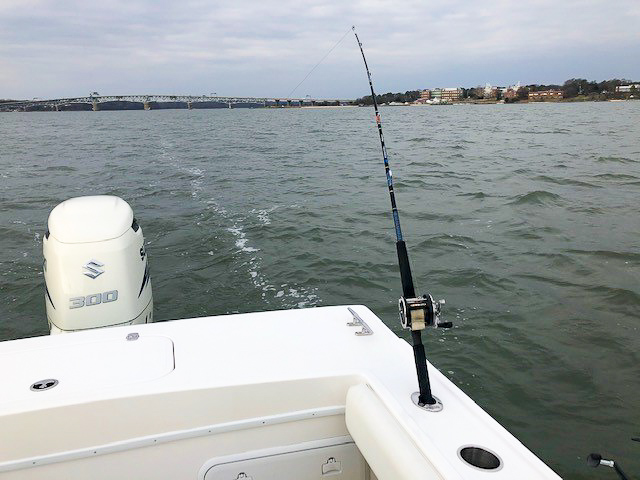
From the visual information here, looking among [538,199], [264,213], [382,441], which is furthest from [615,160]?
[382,441]

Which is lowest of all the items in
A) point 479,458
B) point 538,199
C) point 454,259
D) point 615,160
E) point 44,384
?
point 454,259

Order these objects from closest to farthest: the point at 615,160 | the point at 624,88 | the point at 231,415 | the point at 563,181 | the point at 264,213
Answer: the point at 231,415
the point at 264,213
the point at 563,181
the point at 615,160
the point at 624,88

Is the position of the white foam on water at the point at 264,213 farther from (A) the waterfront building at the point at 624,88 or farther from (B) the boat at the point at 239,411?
(A) the waterfront building at the point at 624,88

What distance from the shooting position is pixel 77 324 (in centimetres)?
288

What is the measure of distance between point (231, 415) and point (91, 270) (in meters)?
1.65

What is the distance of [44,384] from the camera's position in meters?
1.80

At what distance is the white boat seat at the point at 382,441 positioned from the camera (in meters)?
1.42

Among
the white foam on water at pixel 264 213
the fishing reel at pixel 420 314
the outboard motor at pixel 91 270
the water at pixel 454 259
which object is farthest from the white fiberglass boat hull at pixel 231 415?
the white foam on water at pixel 264 213

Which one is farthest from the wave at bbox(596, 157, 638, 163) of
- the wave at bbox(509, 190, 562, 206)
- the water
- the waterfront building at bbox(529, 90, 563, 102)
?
the waterfront building at bbox(529, 90, 563, 102)

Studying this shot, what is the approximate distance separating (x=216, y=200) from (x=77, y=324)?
691 centimetres

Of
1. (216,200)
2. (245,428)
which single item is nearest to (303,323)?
(245,428)

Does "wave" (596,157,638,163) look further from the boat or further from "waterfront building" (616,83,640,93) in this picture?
"waterfront building" (616,83,640,93)

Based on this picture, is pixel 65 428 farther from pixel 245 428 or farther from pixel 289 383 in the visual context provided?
pixel 289 383

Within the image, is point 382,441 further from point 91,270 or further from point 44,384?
point 91,270
